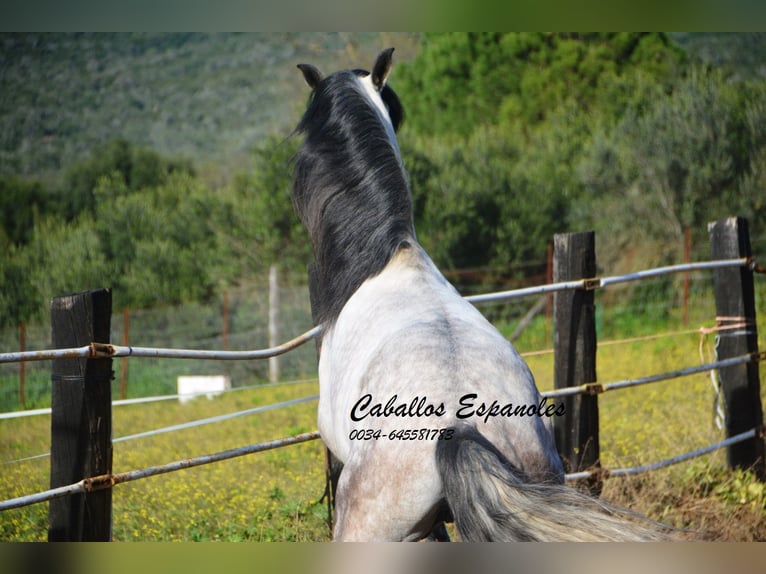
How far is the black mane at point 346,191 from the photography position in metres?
2.33

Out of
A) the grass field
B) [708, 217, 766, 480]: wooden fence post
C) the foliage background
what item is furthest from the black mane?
the foliage background

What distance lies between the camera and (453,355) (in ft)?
6.06

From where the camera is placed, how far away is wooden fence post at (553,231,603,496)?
294 centimetres

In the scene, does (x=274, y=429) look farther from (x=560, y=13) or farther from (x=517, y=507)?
(x=517, y=507)

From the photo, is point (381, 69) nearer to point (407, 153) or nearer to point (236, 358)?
point (236, 358)

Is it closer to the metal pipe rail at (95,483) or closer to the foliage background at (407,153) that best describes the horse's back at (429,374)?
the metal pipe rail at (95,483)

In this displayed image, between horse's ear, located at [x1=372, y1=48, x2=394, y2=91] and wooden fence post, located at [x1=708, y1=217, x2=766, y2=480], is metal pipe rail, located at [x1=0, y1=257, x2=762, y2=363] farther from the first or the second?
horse's ear, located at [x1=372, y1=48, x2=394, y2=91]

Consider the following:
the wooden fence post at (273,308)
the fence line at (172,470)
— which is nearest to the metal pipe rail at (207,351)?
the fence line at (172,470)

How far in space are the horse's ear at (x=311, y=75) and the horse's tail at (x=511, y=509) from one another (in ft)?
4.96

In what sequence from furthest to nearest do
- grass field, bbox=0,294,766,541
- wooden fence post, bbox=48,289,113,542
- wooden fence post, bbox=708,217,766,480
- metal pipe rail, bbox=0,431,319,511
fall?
wooden fence post, bbox=708,217,766,480 < grass field, bbox=0,294,766,541 < wooden fence post, bbox=48,289,113,542 < metal pipe rail, bbox=0,431,319,511

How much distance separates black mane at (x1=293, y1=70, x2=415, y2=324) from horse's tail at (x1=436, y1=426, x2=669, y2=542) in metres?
0.77

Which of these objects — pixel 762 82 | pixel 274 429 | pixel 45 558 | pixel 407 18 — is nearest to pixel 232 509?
pixel 45 558

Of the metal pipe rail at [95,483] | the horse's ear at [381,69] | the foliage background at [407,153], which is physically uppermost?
the foliage background at [407,153]

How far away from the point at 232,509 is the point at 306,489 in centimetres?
34
